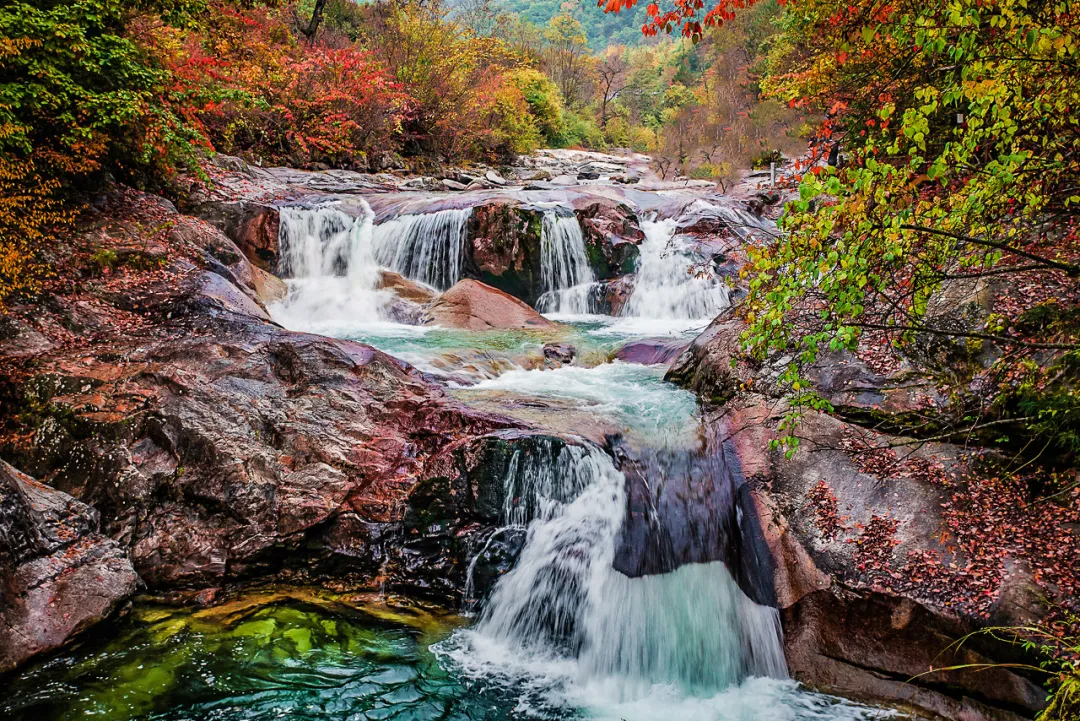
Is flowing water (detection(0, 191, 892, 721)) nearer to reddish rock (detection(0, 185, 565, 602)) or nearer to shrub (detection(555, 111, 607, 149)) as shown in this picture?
reddish rock (detection(0, 185, 565, 602))

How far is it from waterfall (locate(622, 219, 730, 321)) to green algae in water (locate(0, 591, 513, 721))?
9031mm

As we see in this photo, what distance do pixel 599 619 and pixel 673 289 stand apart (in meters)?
9.09

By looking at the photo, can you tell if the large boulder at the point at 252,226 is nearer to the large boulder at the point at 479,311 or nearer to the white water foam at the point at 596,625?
the large boulder at the point at 479,311

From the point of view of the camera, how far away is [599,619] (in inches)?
174

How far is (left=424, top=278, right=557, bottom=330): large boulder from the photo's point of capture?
10141 millimetres

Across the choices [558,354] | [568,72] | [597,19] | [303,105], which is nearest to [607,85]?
[568,72]

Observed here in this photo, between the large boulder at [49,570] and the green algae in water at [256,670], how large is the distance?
0.58ft

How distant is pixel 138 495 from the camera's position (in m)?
4.49

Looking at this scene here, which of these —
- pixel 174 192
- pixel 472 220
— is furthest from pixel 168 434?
pixel 472 220

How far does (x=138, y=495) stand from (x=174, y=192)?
6.84m

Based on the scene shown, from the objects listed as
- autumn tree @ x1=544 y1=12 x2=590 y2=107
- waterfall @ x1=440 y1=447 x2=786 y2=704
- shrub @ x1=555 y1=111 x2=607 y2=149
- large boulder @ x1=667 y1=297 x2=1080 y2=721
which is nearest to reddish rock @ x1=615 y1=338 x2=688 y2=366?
large boulder @ x1=667 y1=297 x2=1080 y2=721

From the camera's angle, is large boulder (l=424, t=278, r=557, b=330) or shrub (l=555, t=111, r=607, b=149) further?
shrub (l=555, t=111, r=607, b=149)

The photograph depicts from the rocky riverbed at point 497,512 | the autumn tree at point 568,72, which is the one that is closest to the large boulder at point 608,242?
the rocky riverbed at point 497,512

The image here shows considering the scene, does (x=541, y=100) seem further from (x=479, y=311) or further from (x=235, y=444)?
(x=235, y=444)
